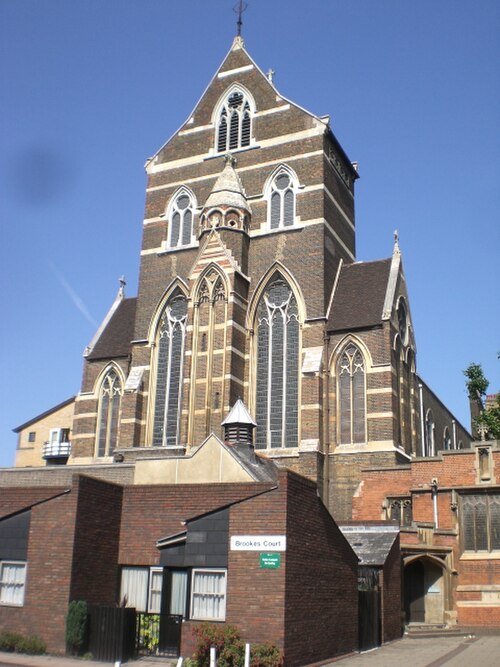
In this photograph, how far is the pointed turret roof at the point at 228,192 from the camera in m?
36.9

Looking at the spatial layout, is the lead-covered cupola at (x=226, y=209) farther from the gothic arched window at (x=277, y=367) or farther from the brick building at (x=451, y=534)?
the brick building at (x=451, y=534)

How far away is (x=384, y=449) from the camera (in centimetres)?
3141

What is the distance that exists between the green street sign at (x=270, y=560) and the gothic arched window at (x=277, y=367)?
17619 mm

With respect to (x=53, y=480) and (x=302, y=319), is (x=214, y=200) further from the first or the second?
(x=53, y=480)

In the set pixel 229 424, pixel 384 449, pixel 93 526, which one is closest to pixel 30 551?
pixel 93 526

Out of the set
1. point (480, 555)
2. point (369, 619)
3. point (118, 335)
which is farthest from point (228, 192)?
point (369, 619)

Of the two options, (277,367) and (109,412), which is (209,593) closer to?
(277,367)

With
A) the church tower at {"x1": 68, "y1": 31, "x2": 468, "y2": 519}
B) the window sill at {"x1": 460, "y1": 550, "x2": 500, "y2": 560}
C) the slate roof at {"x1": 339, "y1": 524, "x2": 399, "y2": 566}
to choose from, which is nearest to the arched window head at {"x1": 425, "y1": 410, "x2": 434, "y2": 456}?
the church tower at {"x1": 68, "y1": 31, "x2": 468, "y2": 519}

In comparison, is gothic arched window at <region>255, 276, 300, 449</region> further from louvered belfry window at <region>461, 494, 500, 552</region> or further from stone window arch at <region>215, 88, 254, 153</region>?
louvered belfry window at <region>461, 494, 500, 552</region>

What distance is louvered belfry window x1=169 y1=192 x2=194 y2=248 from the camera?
3941 centimetres

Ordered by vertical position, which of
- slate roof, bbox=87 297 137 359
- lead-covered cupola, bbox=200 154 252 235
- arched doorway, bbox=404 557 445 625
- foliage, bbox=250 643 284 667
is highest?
lead-covered cupola, bbox=200 154 252 235

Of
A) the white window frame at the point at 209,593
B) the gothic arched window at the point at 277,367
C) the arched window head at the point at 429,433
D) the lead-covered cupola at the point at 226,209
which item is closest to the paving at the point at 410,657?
the white window frame at the point at 209,593

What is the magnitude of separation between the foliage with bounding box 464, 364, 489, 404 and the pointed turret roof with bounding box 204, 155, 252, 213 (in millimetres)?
19308

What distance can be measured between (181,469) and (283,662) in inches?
366
